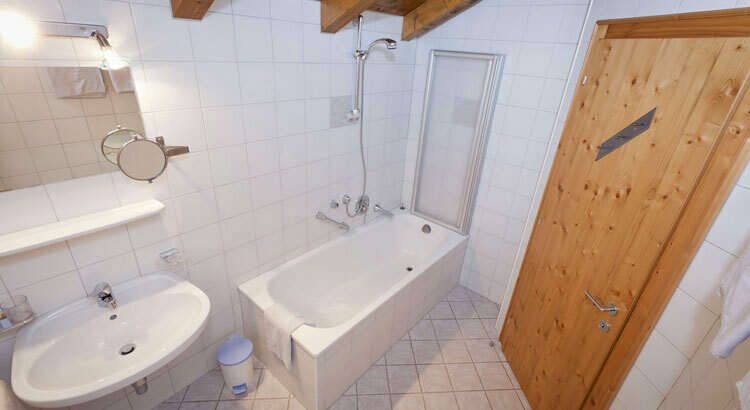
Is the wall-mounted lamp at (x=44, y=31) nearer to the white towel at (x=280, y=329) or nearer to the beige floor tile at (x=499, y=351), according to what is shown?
the white towel at (x=280, y=329)

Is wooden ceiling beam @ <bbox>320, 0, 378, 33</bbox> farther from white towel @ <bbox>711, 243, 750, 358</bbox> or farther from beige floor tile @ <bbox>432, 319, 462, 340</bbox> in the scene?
beige floor tile @ <bbox>432, 319, 462, 340</bbox>

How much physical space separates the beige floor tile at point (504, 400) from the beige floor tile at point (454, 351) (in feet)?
Result: 0.92

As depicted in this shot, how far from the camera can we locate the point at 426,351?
8.33ft

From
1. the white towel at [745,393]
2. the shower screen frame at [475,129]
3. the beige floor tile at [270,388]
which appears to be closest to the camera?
the white towel at [745,393]

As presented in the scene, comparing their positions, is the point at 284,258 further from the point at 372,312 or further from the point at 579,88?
the point at 579,88

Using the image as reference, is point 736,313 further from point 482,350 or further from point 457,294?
point 457,294

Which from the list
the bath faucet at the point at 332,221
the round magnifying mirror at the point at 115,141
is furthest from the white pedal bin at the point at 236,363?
the round magnifying mirror at the point at 115,141

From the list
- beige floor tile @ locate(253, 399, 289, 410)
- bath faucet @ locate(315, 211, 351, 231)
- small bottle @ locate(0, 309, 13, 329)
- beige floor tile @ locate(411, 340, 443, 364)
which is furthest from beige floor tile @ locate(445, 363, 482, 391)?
small bottle @ locate(0, 309, 13, 329)

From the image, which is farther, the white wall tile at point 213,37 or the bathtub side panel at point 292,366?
the bathtub side panel at point 292,366

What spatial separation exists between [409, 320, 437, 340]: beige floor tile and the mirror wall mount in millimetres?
2092

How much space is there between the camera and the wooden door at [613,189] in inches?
48.9

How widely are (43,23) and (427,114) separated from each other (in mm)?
2440

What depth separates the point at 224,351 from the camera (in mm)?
2084

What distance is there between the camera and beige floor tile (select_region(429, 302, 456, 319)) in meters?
2.90
